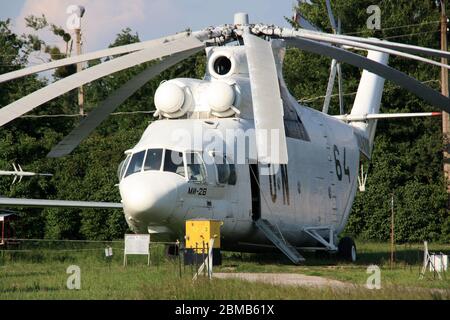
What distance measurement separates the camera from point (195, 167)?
22500 millimetres

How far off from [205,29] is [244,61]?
251cm

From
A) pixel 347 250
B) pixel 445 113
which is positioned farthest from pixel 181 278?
pixel 445 113

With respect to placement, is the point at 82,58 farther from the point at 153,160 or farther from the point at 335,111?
the point at 335,111

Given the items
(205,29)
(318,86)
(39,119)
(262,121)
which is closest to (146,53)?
(262,121)

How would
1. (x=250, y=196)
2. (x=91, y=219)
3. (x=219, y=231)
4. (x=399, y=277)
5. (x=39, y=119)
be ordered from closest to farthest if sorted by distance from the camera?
(x=399, y=277)
(x=219, y=231)
(x=250, y=196)
(x=91, y=219)
(x=39, y=119)

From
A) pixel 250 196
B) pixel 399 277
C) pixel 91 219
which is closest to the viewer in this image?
pixel 399 277

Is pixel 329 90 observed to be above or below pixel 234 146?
above

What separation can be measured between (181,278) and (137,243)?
5156mm

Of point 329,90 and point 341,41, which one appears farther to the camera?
point 329,90

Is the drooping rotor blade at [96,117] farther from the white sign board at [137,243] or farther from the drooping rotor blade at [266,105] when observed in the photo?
the white sign board at [137,243]

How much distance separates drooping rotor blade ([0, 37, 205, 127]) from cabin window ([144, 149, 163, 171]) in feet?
10.4

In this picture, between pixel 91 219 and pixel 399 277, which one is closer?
pixel 399 277

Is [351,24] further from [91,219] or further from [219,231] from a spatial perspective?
[219,231]

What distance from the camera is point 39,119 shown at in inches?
1871
